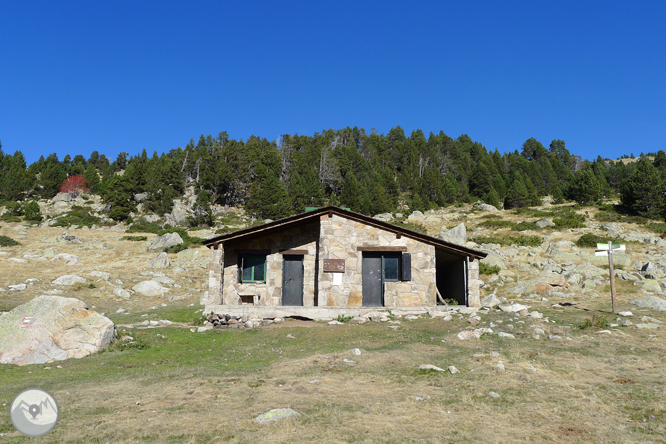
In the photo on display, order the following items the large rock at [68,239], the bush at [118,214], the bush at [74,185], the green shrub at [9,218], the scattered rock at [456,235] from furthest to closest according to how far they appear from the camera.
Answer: the bush at [74,185] → the bush at [118,214] → the green shrub at [9,218] → the large rock at [68,239] → the scattered rock at [456,235]

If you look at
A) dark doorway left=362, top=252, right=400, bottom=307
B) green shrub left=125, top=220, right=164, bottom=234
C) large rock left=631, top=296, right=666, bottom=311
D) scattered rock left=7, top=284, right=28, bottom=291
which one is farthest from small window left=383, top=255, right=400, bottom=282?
green shrub left=125, top=220, right=164, bottom=234

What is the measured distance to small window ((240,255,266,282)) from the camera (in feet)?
59.6

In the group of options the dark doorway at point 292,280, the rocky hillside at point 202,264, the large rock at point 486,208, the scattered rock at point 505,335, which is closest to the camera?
the scattered rock at point 505,335

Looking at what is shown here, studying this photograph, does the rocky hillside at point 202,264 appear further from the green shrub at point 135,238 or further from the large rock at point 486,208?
the large rock at point 486,208

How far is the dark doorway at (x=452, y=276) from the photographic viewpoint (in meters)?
18.4

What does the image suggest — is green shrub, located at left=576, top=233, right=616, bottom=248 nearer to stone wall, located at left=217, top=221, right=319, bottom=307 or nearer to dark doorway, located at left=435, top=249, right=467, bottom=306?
dark doorway, located at left=435, top=249, right=467, bottom=306

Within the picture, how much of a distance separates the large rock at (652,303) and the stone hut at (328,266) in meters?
5.85

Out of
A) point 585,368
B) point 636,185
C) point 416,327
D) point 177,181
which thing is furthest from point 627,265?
point 177,181

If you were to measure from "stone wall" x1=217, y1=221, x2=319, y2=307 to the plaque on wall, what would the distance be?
143cm

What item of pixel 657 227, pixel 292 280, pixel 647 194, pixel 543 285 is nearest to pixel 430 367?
pixel 292 280

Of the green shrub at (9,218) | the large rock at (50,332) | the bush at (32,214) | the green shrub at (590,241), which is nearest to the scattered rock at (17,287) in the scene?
the large rock at (50,332)

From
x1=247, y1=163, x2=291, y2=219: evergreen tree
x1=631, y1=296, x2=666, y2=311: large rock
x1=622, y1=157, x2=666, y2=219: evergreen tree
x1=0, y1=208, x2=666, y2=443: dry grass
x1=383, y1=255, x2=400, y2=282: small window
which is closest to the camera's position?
x1=0, y1=208, x2=666, y2=443: dry grass

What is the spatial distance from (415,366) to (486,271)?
1707cm

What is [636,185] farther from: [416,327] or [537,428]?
[537,428]
